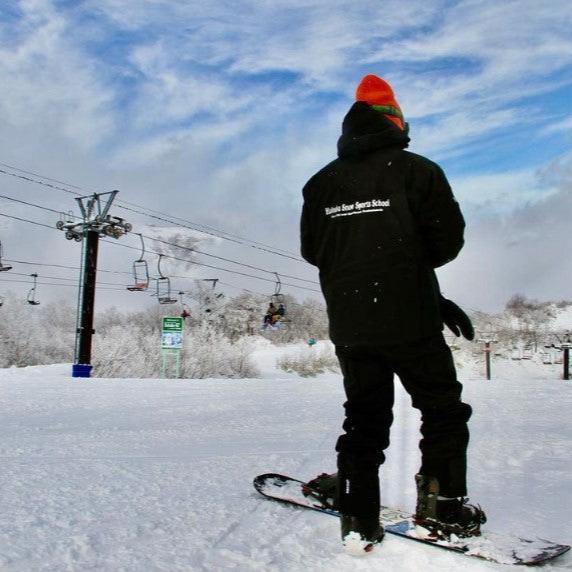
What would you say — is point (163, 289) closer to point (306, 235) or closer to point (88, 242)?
point (88, 242)

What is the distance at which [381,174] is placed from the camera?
185 cm

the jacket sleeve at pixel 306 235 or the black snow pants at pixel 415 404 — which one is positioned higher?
the jacket sleeve at pixel 306 235

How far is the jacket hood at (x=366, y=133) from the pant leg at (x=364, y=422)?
2.32ft

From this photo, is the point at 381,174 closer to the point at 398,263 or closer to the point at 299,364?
the point at 398,263

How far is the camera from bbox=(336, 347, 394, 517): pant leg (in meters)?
1.82

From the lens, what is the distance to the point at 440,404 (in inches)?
70.5

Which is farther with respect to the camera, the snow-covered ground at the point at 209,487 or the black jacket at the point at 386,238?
the black jacket at the point at 386,238

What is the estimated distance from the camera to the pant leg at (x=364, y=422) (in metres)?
1.82

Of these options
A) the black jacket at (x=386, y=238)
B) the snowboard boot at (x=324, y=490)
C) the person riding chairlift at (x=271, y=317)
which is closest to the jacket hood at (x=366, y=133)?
the black jacket at (x=386, y=238)

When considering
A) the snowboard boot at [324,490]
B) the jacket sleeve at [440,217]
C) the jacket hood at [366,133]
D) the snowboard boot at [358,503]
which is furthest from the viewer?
the snowboard boot at [324,490]

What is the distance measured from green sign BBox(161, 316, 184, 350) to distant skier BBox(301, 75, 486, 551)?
60.4ft

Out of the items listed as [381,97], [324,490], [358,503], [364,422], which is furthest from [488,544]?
[381,97]

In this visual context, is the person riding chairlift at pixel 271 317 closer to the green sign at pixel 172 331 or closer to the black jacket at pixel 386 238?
the green sign at pixel 172 331

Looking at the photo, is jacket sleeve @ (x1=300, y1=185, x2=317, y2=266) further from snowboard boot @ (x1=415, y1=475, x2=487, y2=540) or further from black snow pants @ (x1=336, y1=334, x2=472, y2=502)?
snowboard boot @ (x1=415, y1=475, x2=487, y2=540)
